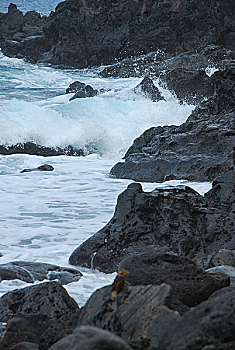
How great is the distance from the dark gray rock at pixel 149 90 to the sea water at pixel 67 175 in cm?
22

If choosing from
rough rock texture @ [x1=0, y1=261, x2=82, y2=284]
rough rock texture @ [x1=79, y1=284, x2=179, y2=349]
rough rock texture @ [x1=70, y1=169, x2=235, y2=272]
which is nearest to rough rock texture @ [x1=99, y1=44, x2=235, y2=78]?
rough rock texture @ [x1=70, y1=169, x2=235, y2=272]

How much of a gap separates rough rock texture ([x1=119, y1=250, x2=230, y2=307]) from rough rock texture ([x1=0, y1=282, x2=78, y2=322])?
1.44 ft

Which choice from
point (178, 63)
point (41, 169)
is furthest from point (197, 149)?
point (178, 63)

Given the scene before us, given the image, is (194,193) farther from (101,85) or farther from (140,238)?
(101,85)

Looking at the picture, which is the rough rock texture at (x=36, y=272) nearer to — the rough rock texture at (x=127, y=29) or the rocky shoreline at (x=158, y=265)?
the rocky shoreline at (x=158, y=265)

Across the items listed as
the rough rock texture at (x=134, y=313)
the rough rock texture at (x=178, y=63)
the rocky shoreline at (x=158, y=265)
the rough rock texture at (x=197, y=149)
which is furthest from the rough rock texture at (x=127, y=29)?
the rough rock texture at (x=134, y=313)

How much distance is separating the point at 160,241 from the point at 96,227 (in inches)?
48.2

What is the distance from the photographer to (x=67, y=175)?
26.5ft

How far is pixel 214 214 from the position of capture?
12.9 feet

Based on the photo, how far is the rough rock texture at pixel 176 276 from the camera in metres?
2.29

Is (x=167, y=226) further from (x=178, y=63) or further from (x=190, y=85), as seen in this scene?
(x=178, y=63)

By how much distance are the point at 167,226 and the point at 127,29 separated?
28681 millimetres

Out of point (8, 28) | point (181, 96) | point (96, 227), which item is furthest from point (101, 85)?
point (8, 28)

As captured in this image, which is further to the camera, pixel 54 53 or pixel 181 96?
pixel 54 53
